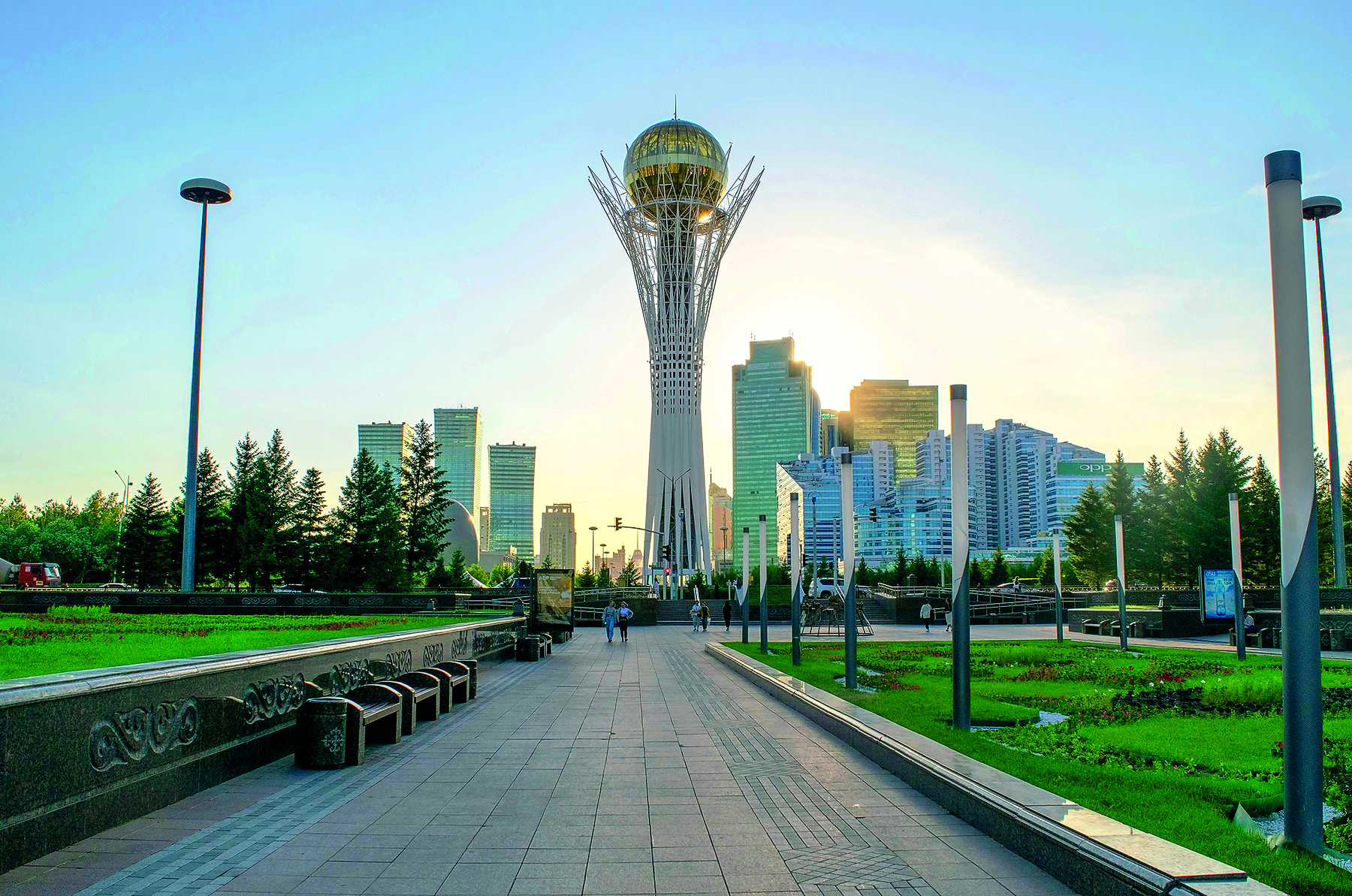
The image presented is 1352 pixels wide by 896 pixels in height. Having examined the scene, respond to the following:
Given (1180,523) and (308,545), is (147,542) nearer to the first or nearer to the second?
(308,545)

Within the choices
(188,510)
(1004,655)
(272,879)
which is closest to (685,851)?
(272,879)

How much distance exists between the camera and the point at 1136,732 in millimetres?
9758

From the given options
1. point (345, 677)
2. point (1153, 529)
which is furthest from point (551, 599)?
point (1153, 529)

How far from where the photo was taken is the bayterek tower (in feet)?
204

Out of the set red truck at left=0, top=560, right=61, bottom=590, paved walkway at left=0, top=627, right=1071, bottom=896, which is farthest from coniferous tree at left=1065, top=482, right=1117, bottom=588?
red truck at left=0, top=560, right=61, bottom=590

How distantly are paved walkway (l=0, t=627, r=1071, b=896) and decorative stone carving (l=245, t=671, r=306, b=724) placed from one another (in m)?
0.50

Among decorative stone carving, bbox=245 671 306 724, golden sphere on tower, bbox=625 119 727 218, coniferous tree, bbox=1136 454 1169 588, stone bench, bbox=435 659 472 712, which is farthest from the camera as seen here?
golden sphere on tower, bbox=625 119 727 218

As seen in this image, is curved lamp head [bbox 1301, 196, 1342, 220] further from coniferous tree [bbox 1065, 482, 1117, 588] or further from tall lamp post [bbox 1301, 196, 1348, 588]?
coniferous tree [bbox 1065, 482, 1117, 588]

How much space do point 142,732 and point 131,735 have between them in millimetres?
150

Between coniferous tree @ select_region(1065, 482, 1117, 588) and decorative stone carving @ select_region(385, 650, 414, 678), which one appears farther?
coniferous tree @ select_region(1065, 482, 1117, 588)

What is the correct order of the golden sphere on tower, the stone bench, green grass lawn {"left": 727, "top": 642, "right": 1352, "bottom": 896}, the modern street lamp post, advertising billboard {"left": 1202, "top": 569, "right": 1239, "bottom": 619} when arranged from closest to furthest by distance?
the modern street lamp post
green grass lawn {"left": 727, "top": 642, "right": 1352, "bottom": 896}
the stone bench
advertising billboard {"left": 1202, "top": 569, "right": 1239, "bottom": 619}
the golden sphere on tower

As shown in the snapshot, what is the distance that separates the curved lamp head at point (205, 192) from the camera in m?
26.3

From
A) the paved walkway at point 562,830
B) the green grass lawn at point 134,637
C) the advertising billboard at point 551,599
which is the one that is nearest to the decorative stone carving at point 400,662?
the green grass lawn at point 134,637

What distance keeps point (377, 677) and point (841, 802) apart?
6921mm
